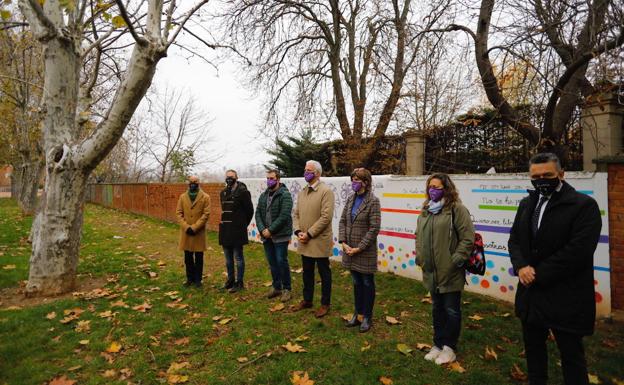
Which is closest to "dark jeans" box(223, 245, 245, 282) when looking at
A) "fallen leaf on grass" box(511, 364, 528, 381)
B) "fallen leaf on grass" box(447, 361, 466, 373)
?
"fallen leaf on grass" box(447, 361, 466, 373)

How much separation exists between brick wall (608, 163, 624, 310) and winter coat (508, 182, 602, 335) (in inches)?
92.0

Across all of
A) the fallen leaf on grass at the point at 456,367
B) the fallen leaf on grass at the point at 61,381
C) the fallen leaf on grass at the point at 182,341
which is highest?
the fallen leaf on grass at the point at 456,367

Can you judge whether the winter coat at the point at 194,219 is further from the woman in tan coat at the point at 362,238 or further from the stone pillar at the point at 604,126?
the stone pillar at the point at 604,126

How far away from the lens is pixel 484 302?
17.5 feet

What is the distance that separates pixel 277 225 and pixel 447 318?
2536 millimetres

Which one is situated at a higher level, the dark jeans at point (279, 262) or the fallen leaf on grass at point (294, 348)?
the dark jeans at point (279, 262)

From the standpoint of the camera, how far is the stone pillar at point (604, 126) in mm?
5375

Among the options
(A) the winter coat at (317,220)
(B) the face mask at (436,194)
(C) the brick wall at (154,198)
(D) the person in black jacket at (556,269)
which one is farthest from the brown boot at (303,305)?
(C) the brick wall at (154,198)

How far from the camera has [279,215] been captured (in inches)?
209

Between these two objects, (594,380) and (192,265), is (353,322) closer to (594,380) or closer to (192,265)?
(594,380)

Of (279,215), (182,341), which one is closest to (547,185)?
(279,215)

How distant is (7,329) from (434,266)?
17.4 ft

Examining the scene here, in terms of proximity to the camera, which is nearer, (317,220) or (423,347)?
(423,347)

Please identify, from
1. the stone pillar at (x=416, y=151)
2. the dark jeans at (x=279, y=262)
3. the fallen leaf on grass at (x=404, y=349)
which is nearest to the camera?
the fallen leaf on grass at (x=404, y=349)
